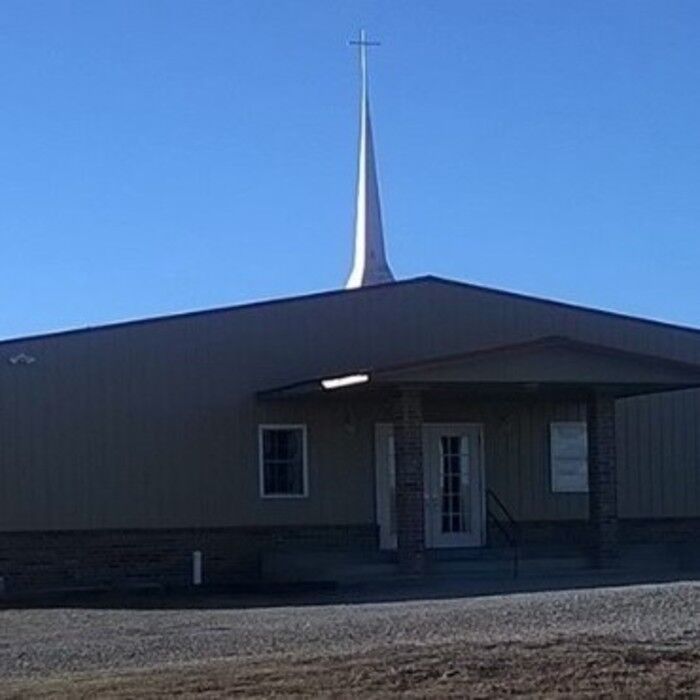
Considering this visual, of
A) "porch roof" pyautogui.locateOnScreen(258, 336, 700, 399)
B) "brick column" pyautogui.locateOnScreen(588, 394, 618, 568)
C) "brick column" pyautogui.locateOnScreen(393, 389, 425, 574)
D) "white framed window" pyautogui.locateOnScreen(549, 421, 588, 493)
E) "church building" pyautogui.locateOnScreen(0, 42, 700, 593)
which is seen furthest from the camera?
"white framed window" pyautogui.locateOnScreen(549, 421, 588, 493)

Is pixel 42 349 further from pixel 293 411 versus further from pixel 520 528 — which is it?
pixel 520 528

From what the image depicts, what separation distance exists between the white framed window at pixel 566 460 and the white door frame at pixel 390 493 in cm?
144

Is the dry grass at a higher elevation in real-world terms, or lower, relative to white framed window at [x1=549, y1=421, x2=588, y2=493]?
lower

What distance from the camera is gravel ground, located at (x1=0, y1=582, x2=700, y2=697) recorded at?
49.0 ft

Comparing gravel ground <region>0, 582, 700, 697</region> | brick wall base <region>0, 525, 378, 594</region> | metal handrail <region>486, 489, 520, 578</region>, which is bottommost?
gravel ground <region>0, 582, 700, 697</region>

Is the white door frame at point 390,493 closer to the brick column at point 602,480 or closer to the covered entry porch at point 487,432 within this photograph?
the covered entry porch at point 487,432

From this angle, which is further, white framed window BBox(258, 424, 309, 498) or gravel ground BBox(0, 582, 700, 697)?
white framed window BBox(258, 424, 309, 498)

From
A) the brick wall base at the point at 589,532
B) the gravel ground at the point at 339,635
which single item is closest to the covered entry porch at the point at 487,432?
the brick wall base at the point at 589,532

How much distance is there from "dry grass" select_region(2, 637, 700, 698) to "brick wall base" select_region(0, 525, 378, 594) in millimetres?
13341

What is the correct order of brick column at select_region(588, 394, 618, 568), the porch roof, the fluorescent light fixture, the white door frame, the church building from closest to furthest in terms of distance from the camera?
1. the fluorescent light fixture
2. the porch roof
3. the church building
4. brick column at select_region(588, 394, 618, 568)
5. the white door frame

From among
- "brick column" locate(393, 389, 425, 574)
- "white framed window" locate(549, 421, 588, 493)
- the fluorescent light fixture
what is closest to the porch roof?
the fluorescent light fixture

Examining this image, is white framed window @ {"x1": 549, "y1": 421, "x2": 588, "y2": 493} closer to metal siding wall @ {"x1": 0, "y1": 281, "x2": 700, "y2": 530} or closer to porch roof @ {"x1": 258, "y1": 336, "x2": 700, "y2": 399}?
metal siding wall @ {"x1": 0, "y1": 281, "x2": 700, "y2": 530}

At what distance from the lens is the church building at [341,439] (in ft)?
94.0

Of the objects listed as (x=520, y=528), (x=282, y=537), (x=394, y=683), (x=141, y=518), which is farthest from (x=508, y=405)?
(x=394, y=683)
